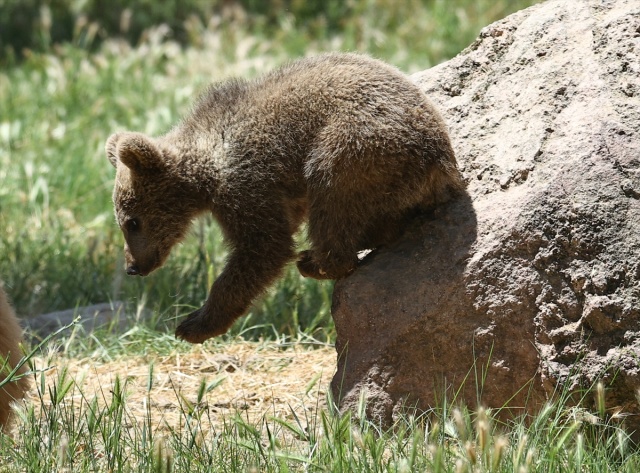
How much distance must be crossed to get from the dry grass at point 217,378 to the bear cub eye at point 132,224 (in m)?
0.75

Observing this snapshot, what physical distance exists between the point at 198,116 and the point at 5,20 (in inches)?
371

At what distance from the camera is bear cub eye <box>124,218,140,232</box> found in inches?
199

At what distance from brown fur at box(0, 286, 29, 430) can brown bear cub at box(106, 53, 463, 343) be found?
77 centimetres

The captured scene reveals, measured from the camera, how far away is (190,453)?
3730 millimetres

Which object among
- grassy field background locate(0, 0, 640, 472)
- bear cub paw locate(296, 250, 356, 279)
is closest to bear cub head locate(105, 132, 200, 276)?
grassy field background locate(0, 0, 640, 472)

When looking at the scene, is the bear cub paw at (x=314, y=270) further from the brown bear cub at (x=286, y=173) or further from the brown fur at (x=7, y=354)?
the brown fur at (x=7, y=354)

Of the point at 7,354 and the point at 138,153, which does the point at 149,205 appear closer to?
the point at 138,153

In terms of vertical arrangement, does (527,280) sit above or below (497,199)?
below

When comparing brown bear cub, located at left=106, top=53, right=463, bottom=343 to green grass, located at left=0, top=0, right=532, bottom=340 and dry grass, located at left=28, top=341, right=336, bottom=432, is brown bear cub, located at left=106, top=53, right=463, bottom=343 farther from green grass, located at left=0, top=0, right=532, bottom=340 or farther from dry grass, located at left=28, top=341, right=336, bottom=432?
green grass, located at left=0, top=0, right=532, bottom=340

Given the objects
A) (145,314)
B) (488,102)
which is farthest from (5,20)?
(488,102)

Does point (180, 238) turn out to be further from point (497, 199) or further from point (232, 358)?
point (497, 199)

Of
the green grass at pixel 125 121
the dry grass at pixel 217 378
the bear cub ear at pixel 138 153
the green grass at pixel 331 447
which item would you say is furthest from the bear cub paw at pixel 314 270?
the green grass at pixel 125 121

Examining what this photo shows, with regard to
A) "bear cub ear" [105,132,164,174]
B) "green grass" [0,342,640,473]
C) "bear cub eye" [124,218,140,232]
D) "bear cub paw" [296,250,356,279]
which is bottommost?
"green grass" [0,342,640,473]

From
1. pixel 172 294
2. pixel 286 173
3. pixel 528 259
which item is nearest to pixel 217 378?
pixel 286 173
